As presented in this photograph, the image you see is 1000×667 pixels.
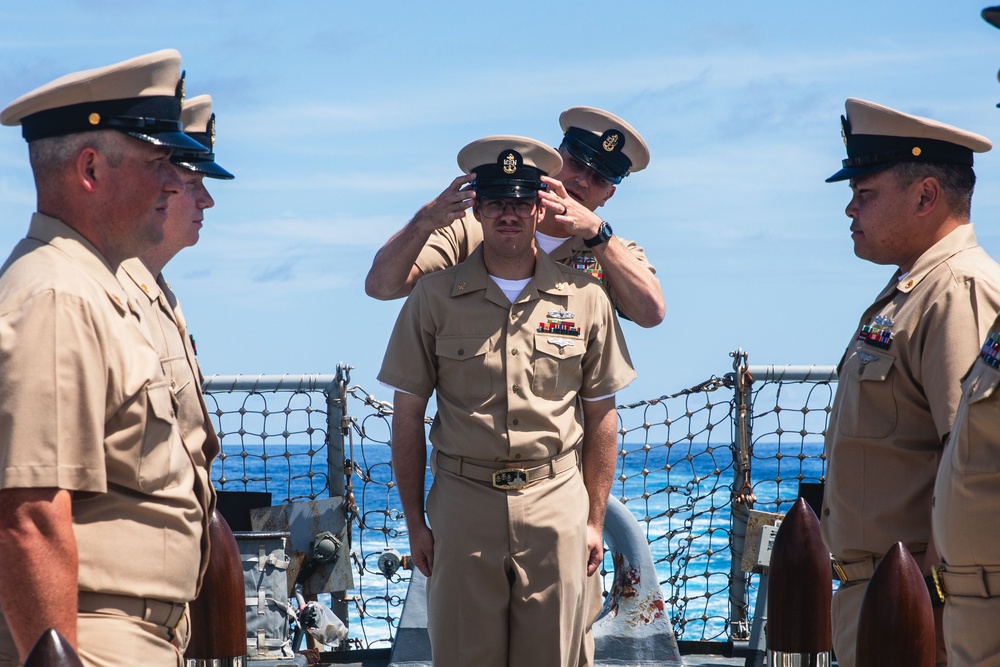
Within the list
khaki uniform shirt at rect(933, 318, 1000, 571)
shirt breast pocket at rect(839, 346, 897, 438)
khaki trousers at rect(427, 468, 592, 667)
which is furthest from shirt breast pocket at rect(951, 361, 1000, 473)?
khaki trousers at rect(427, 468, 592, 667)

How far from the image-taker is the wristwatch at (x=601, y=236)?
450cm

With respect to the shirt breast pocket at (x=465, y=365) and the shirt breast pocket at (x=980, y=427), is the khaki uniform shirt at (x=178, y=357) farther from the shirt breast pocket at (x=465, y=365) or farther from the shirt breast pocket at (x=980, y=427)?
the shirt breast pocket at (x=980, y=427)

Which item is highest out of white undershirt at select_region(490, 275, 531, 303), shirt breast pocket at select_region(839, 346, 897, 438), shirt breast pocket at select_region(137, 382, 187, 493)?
white undershirt at select_region(490, 275, 531, 303)

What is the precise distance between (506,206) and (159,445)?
1994mm

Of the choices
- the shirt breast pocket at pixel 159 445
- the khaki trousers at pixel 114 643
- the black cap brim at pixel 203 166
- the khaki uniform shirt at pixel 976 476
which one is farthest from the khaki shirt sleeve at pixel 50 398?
the khaki uniform shirt at pixel 976 476

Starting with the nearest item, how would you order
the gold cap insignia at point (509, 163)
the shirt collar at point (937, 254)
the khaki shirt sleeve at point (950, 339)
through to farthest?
the khaki shirt sleeve at point (950, 339) → the shirt collar at point (937, 254) → the gold cap insignia at point (509, 163)

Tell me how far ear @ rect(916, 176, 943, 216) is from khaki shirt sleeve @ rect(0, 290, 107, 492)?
258 cm

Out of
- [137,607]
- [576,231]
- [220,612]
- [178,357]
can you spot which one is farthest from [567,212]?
[137,607]

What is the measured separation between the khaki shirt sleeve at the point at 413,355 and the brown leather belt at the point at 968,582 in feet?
6.75

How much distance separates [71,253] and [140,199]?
0.21 metres

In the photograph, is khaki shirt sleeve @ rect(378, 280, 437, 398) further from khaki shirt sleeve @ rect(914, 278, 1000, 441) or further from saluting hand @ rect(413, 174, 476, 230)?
khaki shirt sleeve @ rect(914, 278, 1000, 441)

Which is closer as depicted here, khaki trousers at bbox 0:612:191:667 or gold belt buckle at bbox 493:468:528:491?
khaki trousers at bbox 0:612:191:667

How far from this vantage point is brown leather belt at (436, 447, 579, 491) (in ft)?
14.0

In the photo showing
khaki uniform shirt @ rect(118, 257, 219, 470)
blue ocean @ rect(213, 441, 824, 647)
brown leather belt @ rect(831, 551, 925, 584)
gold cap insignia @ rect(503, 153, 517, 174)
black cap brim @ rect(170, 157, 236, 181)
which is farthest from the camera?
blue ocean @ rect(213, 441, 824, 647)
